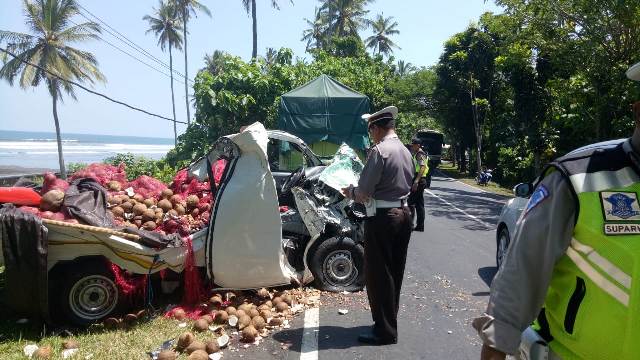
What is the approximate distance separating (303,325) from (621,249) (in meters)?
3.99

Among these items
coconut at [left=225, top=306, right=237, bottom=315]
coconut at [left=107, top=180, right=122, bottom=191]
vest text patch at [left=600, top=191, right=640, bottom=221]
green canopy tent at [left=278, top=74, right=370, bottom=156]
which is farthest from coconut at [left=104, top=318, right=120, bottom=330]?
green canopy tent at [left=278, top=74, right=370, bottom=156]

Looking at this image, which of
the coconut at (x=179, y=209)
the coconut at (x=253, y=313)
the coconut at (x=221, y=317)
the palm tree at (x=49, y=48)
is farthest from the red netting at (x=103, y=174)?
the palm tree at (x=49, y=48)

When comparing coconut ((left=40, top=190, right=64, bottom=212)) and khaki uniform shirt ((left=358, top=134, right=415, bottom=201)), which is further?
coconut ((left=40, top=190, right=64, bottom=212))

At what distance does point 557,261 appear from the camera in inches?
68.1

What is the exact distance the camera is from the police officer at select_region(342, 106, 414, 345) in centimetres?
464

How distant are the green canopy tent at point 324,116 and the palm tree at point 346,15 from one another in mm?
37355

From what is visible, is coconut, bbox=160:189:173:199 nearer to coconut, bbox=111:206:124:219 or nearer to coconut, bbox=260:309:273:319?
coconut, bbox=111:206:124:219

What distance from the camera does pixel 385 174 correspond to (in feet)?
15.4

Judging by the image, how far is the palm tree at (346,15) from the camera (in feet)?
162

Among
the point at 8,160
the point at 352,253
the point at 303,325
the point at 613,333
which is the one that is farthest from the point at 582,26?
the point at 8,160

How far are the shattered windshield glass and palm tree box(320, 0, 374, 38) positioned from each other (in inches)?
1764

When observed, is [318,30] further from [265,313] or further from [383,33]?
[265,313]

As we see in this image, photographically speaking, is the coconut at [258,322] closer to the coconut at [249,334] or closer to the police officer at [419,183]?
the coconut at [249,334]

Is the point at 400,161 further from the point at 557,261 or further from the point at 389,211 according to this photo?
the point at 557,261
